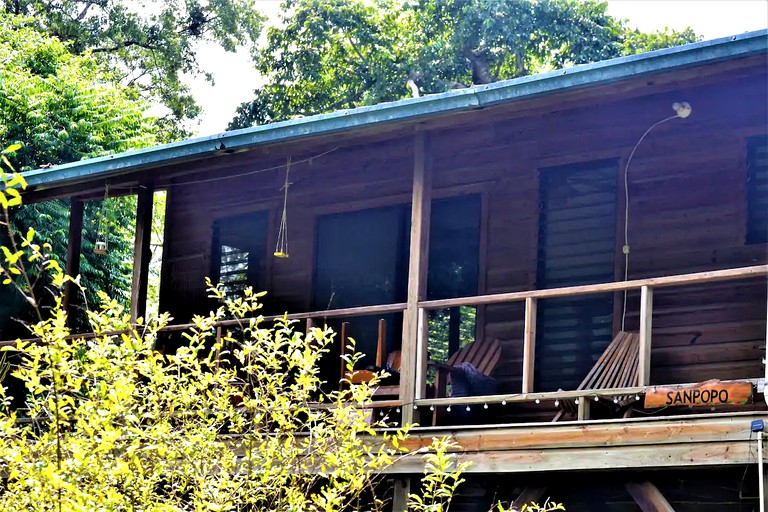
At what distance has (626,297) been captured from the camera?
10820mm

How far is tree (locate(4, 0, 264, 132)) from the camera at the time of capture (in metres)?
33.1

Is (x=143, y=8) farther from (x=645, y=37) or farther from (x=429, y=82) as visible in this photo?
(x=645, y=37)

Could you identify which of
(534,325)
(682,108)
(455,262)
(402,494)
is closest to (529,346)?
(534,325)

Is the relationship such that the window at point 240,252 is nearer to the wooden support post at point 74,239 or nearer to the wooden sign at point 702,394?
the wooden support post at point 74,239

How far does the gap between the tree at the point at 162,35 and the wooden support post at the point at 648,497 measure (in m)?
26.2

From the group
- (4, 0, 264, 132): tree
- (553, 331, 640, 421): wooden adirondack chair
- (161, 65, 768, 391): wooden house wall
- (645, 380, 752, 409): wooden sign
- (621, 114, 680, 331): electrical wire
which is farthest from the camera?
(4, 0, 264, 132): tree

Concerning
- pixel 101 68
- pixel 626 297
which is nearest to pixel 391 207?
pixel 626 297

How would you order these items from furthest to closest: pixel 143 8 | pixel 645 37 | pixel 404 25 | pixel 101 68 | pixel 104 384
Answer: pixel 143 8 < pixel 101 68 < pixel 404 25 < pixel 645 37 < pixel 104 384

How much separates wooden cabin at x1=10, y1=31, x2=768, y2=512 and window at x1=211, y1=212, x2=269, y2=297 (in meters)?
0.05

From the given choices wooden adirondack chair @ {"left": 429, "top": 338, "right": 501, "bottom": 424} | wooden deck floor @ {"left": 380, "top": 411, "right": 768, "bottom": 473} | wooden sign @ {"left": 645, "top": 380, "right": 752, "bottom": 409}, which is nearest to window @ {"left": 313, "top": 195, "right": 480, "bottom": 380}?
wooden adirondack chair @ {"left": 429, "top": 338, "right": 501, "bottom": 424}

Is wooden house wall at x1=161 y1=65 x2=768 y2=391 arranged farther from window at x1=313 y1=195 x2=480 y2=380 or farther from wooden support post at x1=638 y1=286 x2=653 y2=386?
wooden support post at x1=638 y1=286 x2=653 y2=386

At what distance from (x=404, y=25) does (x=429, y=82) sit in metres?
2.20

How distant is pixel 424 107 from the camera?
376 inches

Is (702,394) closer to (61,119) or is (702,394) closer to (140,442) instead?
(140,442)
